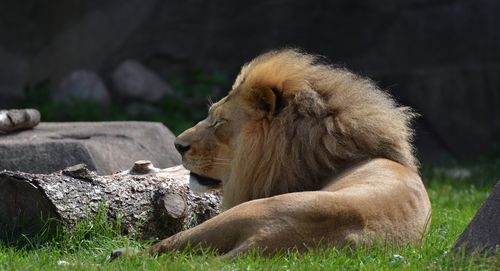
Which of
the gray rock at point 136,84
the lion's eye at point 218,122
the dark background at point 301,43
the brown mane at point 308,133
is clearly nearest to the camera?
the brown mane at point 308,133

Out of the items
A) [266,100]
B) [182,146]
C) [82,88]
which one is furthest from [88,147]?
[82,88]

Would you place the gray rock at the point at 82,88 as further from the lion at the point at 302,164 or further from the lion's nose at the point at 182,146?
the lion at the point at 302,164

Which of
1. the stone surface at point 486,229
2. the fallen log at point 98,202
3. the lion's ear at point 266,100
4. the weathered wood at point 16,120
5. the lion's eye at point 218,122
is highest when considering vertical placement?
the lion's ear at point 266,100

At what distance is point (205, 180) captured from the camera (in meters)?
5.68

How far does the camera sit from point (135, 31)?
13688mm

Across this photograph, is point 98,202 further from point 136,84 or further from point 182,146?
point 136,84

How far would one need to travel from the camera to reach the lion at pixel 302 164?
459 cm

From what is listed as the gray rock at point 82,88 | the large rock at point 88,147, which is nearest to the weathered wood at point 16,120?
the large rock at point 88,147

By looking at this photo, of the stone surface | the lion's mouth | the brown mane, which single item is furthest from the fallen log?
the stone surface

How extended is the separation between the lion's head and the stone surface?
964 millimetres

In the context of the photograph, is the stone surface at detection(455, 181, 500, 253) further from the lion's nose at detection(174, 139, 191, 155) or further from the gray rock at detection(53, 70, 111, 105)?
the gray rock at detection(53, 70, 111, 105)

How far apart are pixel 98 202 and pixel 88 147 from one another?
1.95 meters

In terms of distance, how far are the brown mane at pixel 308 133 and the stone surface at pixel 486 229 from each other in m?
0.96

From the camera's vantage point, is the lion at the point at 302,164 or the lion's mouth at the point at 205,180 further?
the lion's mouth at the point at 205,180
